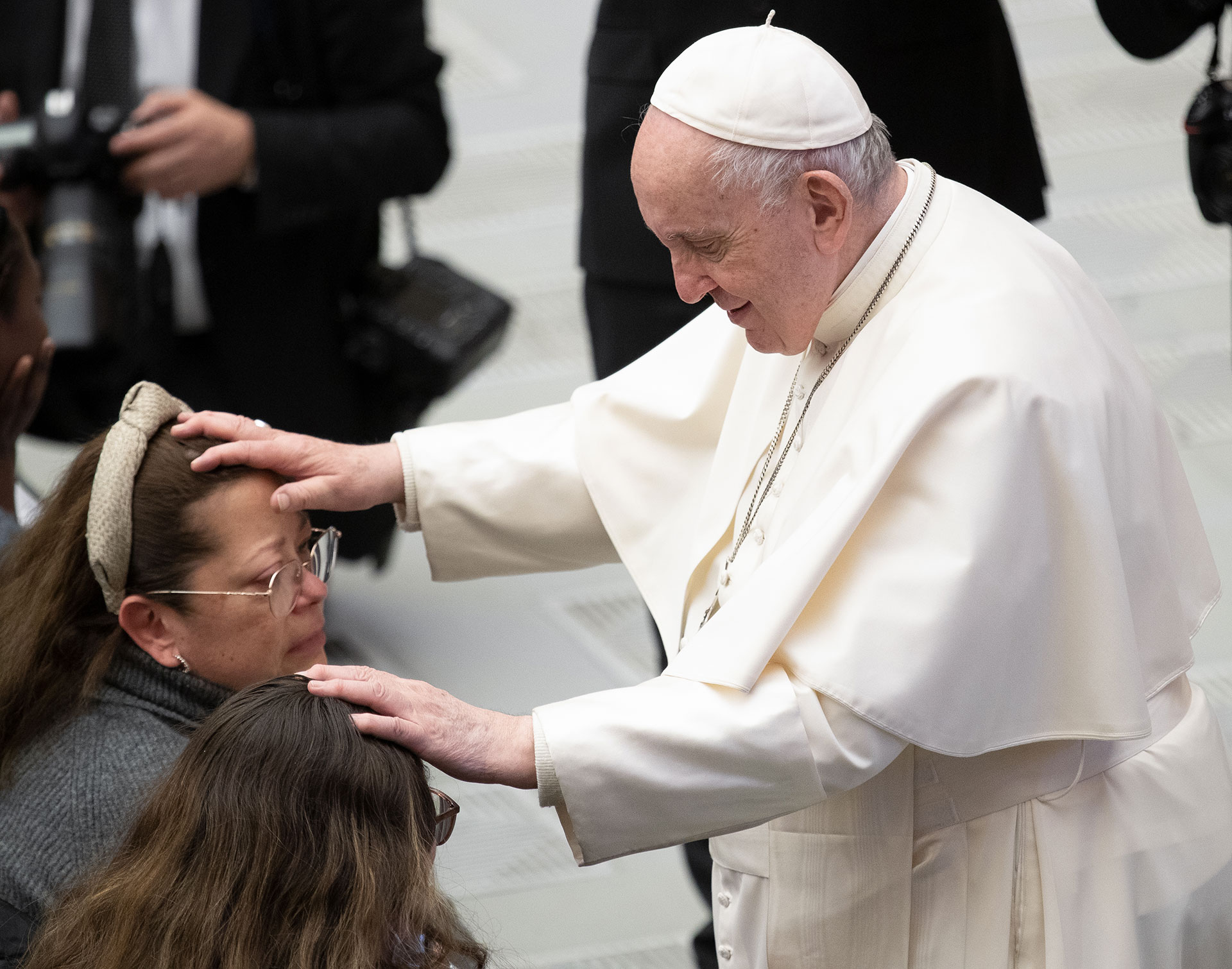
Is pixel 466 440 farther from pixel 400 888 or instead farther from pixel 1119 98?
pixel 1119 98

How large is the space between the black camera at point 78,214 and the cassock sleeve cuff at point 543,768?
1.64 metres

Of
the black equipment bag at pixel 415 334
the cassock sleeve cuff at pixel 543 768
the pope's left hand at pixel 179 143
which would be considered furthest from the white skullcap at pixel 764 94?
the black equipment bag at pixel 415 334

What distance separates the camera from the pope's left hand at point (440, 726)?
164cm

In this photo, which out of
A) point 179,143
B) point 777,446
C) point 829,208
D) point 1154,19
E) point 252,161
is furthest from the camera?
point 252,161

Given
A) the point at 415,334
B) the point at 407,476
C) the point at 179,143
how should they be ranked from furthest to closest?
the point at 415,334, the point at 179,143, the point at 407,476

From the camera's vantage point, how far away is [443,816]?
1723 millimetres

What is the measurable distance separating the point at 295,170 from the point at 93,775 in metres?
1.74

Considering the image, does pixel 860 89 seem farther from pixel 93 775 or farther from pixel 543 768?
pixel 93 775

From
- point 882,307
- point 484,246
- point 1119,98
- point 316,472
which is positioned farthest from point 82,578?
point 1119,98

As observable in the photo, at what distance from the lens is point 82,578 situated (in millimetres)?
2061

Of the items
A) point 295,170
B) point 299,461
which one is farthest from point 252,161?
point 299,461

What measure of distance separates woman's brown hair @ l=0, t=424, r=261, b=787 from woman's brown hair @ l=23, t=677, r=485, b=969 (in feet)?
1.40

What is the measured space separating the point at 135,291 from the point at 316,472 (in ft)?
3.93

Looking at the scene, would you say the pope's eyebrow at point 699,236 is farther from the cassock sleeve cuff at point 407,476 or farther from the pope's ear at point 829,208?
the cassock sleeve cuff at point 407,476
